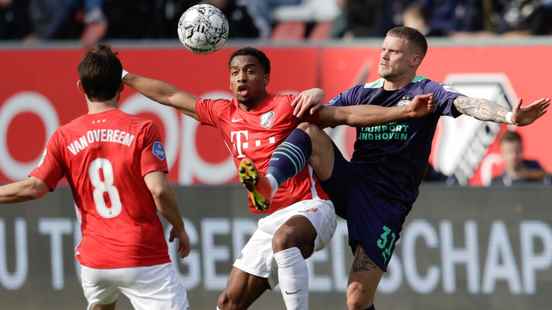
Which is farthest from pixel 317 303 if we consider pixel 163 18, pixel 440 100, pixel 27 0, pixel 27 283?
pixel 27 0

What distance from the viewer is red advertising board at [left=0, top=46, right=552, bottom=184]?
615 inches

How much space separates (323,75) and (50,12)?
4072 millimetres

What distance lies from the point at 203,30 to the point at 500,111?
224 centimetres

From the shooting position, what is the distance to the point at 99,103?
892cm

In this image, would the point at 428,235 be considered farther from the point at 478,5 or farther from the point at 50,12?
the point at 50,12

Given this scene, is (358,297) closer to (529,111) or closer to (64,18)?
(529,111)

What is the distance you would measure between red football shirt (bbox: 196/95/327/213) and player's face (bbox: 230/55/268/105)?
14 cm

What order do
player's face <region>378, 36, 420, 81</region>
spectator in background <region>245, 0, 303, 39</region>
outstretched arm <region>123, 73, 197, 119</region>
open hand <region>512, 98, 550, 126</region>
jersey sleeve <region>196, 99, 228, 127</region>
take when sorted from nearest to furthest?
open hand <region>512, 98, 550, 126</region> → player's face <region>378, 36, 420, 81</region> → jersey sleeve <region>196, 99, 228, 127</region> → outstretched arm <region>123, 73, 197, 119</region> → spectator in background <region>245, 0, 303, 39</region>

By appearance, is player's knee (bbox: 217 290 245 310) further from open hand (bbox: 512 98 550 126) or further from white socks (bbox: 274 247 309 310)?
open hand (bbox: 512 98 550 126)

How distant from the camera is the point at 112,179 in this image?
8.75m

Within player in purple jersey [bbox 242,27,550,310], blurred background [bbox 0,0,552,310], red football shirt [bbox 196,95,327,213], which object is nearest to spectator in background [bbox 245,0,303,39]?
blurred background [bbox 0,0,552,310]

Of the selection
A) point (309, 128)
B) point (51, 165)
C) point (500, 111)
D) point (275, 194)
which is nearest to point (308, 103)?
point (309, 128)

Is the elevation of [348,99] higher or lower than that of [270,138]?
higher

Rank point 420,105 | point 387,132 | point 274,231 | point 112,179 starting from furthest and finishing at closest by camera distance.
→ point 387,132
point 274,231
point 420,105
point 112,179
